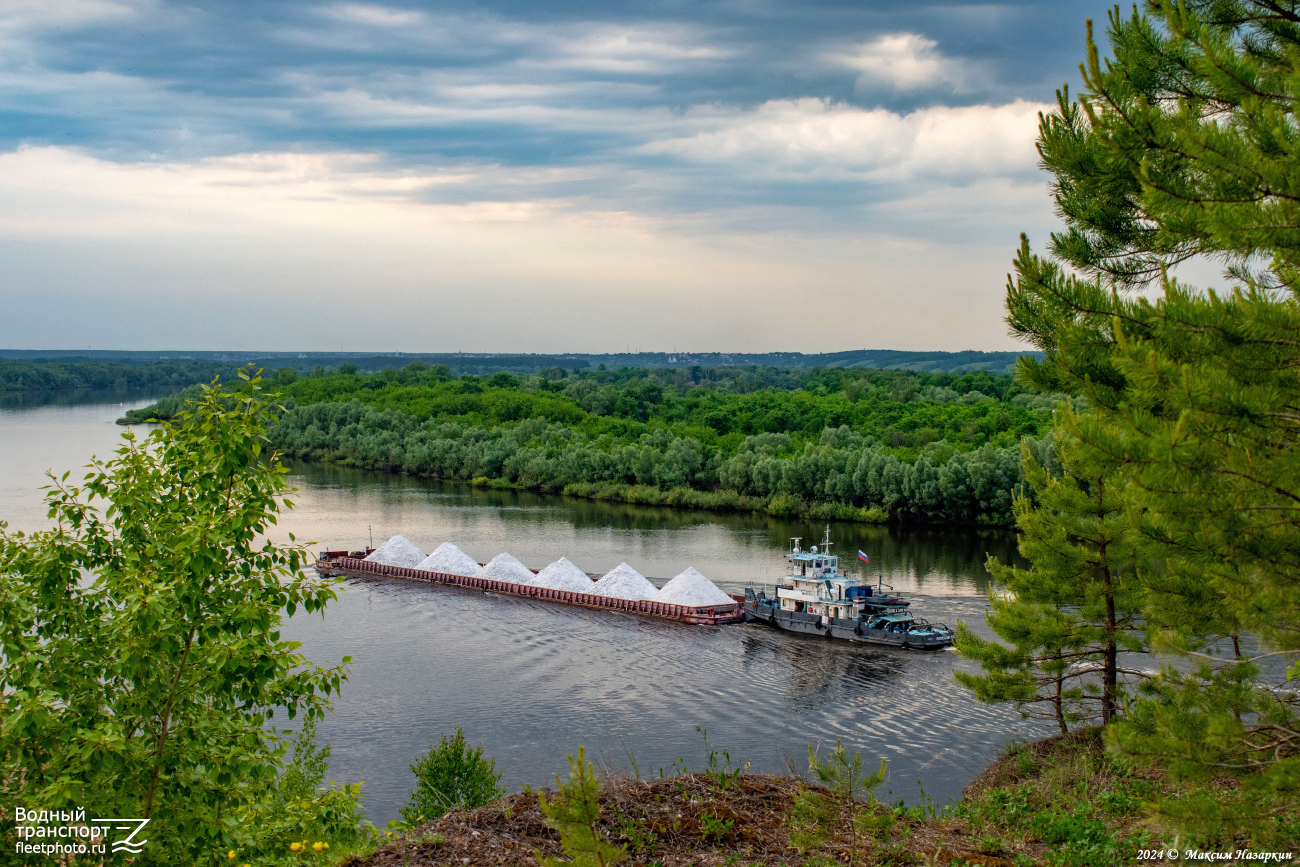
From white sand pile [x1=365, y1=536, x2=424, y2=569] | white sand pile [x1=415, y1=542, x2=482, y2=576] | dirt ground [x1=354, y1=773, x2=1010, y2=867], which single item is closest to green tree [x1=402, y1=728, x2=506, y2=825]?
dirt ground [x1=354, y1=773, x2=1010, y2=867]

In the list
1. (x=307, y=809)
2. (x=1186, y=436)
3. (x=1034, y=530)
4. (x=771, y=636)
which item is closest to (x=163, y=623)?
(x=307, y=809)

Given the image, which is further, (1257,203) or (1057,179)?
(1057,179)

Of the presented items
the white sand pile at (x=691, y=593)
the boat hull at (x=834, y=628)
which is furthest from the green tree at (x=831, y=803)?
the white sand pile at (x=691, y=593)

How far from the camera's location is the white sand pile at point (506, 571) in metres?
38.9

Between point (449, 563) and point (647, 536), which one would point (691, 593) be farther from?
point (647, 536)

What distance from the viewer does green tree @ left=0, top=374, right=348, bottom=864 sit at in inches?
257

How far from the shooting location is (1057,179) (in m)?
10.8

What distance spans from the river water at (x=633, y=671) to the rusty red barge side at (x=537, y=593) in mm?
811

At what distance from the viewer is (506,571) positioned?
129 feet

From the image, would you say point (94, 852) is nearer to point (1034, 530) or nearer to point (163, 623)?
point (163, 623)

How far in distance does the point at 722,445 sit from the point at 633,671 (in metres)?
45.5

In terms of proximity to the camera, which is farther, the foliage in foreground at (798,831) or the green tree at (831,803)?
the foliage in foreground at (798,831)

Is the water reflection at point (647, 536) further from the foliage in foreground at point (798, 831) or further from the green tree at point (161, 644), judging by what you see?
the green tree at point (161, 644)

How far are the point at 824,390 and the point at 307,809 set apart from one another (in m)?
121
